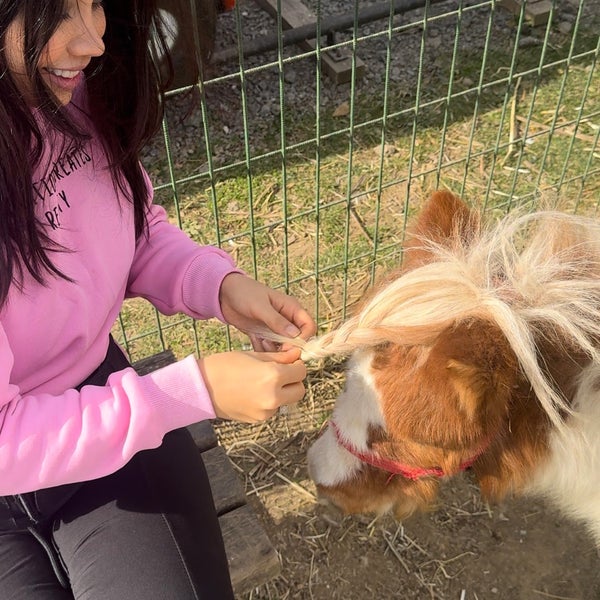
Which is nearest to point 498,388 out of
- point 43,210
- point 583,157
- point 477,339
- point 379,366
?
point 477,339

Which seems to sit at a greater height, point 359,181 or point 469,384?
point 469,384

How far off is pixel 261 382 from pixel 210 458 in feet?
2.69

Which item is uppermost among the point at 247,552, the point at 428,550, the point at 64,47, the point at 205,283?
the point at 64,47

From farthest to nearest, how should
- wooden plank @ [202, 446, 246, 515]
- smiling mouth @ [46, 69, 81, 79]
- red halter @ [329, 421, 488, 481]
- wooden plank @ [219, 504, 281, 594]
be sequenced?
wooden plank @ [202, 446, 246, 515] < wooden plank @ [219, 504, 281, 594] < red halter @ [329, 421, 488, 481] < smiling mouth @ [46, 69, 81, 79]

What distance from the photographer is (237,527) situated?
6.24ft

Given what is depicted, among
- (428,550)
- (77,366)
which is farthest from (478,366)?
(428,550)

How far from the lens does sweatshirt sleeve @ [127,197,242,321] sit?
171 cm

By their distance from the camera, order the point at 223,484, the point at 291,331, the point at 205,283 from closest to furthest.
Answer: the point at 291,331 < the point at 205,283 < the point at 223,484

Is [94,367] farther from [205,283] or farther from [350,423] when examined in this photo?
[350,423]

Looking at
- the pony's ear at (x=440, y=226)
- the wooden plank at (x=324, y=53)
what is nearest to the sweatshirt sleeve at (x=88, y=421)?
the pony's ear at (x=440, y=226)

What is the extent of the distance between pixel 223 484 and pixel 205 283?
2.08 ft

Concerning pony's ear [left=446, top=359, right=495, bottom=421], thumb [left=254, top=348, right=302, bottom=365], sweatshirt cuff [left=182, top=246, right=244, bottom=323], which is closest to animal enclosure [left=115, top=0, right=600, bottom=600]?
sweatshirt cuff [left=182, top=246, right=244, bottom=323]

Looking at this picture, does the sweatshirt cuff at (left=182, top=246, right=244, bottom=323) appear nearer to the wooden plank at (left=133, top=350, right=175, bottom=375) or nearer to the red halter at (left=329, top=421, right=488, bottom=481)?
the red halter at (left=329, top=421, right=488, bottom=481)

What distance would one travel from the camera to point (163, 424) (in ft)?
4.39
